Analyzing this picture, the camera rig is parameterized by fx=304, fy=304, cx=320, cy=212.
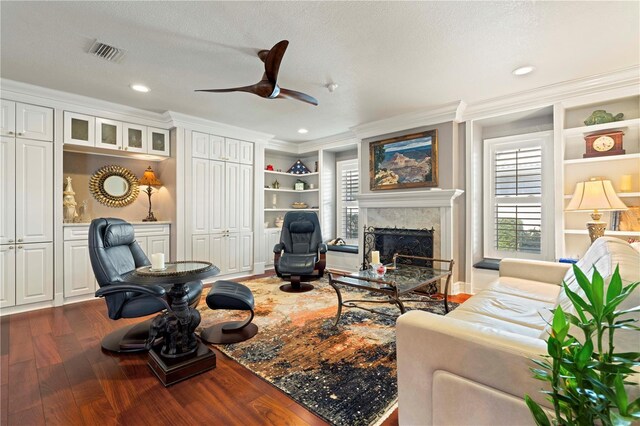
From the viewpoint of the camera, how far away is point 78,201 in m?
4.09

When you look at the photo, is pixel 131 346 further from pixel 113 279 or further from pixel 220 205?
pixel 220 205

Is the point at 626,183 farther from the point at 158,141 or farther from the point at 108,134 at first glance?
the point at 108,134

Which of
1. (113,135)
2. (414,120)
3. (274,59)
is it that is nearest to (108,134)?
(113,135)

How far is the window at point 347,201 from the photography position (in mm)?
5910

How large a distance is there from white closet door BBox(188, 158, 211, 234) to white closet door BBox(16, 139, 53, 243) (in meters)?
1.57

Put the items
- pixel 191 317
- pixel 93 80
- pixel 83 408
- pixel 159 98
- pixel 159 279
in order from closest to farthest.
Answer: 1. pixel 83 408
2. pixel 159 279
3. pixel 191 317
4. pixel 93 80
5. pixel 159 98

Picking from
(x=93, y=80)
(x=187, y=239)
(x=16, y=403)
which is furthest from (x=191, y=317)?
(x=93, y=80)

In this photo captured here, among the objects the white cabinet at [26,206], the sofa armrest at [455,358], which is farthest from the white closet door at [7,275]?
the sofa armrest at [455,358]

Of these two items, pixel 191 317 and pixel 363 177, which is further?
pixel 363 177

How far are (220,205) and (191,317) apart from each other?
2.84 m

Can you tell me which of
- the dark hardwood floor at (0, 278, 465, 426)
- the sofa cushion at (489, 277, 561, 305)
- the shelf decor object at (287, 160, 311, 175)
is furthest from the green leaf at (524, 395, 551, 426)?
the shelf decor object at (287, 160, 311, 175)

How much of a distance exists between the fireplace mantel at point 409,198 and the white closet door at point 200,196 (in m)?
2.38

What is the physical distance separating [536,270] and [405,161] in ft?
7.36

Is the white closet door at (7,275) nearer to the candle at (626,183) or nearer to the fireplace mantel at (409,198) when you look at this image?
the fireplace mantel at (409,198)
